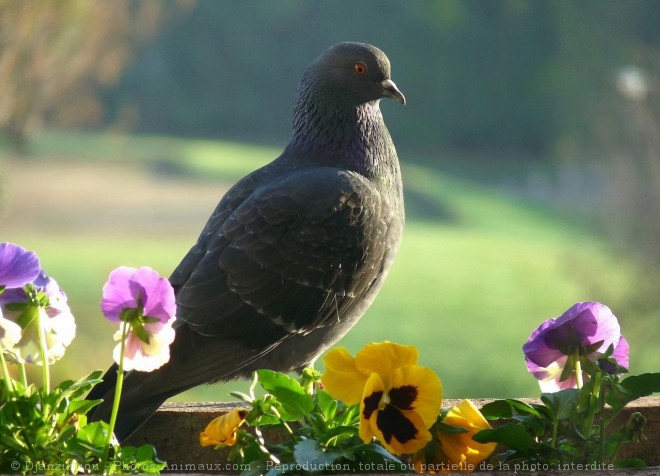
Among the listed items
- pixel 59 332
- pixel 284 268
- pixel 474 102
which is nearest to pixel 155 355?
pixel 59 332

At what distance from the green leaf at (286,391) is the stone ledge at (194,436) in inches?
8.7

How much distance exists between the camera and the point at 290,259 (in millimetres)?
1628

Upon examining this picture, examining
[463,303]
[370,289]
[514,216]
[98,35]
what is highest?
[514,216]

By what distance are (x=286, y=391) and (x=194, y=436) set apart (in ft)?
1.00

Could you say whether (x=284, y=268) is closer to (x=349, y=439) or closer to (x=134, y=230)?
(x=349, y=439)

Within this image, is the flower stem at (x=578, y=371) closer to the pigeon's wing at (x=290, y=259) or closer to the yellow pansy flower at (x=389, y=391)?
the yellow pansy flower at (x=389, y=391)

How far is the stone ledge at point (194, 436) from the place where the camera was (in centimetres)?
121

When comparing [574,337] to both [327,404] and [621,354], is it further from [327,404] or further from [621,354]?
[327,404]

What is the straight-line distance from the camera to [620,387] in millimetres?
1001

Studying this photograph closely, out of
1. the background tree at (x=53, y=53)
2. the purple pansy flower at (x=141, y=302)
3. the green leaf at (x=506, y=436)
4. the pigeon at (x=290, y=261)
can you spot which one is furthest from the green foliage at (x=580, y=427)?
Answer: the background tree at (x=53, y=53)

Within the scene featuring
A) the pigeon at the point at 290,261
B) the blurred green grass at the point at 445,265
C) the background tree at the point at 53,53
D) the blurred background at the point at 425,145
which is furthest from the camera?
the blurred green grass at the point at 445,265

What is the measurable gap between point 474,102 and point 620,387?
9733mm

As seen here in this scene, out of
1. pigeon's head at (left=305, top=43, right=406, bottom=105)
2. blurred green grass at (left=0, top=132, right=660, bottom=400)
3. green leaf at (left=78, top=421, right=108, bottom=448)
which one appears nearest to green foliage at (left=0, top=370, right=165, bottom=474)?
green leaf at (left=78, top=421, right=108, bottom=448)

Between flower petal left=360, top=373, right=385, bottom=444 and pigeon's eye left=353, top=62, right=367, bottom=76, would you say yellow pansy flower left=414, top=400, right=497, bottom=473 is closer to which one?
flower petal left=360, top=373, right=385, bottom=444
